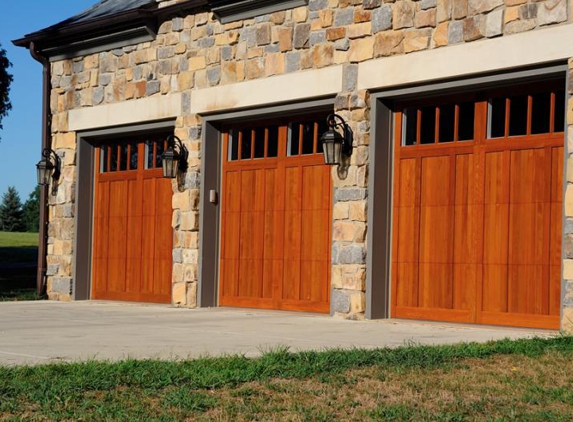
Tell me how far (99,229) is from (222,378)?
1156 cm

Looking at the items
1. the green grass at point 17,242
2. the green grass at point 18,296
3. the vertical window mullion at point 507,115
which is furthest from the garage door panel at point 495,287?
the green grass at point 17,242

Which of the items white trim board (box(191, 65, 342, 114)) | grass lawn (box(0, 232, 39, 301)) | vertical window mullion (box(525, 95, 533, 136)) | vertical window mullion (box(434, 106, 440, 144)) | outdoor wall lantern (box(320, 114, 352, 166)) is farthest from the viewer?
grass lawn (box(0, 232, 39, 301))

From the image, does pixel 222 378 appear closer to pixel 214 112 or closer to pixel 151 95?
pixel 214 112

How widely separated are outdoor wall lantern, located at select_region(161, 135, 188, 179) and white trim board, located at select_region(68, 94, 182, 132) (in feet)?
1.82

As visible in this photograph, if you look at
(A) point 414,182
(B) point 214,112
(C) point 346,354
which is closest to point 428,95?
(A) point 414,182

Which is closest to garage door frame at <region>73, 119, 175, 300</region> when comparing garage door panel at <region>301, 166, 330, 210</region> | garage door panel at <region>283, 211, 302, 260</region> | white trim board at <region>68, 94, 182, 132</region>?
white trim board at <region>68, 94, 182, 132</region>

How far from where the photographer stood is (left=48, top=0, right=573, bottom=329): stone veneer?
12242 millimetres

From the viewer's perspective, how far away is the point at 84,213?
59.6ft

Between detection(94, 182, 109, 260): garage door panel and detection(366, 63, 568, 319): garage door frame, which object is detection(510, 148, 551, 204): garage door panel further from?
detection(94, 182, 109, 260): garage door panel

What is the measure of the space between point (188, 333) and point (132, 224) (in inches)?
276

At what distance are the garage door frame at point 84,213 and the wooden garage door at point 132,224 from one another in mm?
114

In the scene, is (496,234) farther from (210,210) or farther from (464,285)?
(210,210)

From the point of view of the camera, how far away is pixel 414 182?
13039 millimetres

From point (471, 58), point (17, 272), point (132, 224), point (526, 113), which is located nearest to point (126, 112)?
point (132, 224)
